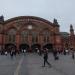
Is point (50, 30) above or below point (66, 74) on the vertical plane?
above

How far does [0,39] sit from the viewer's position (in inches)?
3597

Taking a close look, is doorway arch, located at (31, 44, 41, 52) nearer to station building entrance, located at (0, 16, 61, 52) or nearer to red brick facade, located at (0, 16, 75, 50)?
station building entrance, located at (0, 16, 61, 52)

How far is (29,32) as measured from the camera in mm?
93688

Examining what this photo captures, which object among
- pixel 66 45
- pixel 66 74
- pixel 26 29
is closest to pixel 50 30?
pixel 26 29

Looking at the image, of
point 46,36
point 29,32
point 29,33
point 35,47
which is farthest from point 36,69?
point 35,47

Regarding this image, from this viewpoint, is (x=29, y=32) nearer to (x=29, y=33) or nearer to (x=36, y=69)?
(x=29, y=33)

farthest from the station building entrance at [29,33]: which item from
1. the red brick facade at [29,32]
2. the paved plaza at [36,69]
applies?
the paved plaza at [36,69]

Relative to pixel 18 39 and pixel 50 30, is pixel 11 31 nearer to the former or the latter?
pixel 18 39

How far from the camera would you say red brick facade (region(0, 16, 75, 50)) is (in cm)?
9281

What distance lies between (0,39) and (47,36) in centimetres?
1798

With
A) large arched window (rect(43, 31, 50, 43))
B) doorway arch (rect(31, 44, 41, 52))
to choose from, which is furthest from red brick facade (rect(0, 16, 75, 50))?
doorway arch (rect(31, 44, 41, 52))

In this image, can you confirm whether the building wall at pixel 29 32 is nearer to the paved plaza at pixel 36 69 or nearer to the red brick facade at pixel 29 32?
the red brick facade at pixel 29 32

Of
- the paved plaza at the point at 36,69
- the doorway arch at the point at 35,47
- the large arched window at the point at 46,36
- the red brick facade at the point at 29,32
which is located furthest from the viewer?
the doorway arch at the point at 35,47

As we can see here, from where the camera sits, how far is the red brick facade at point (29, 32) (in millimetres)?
92812
